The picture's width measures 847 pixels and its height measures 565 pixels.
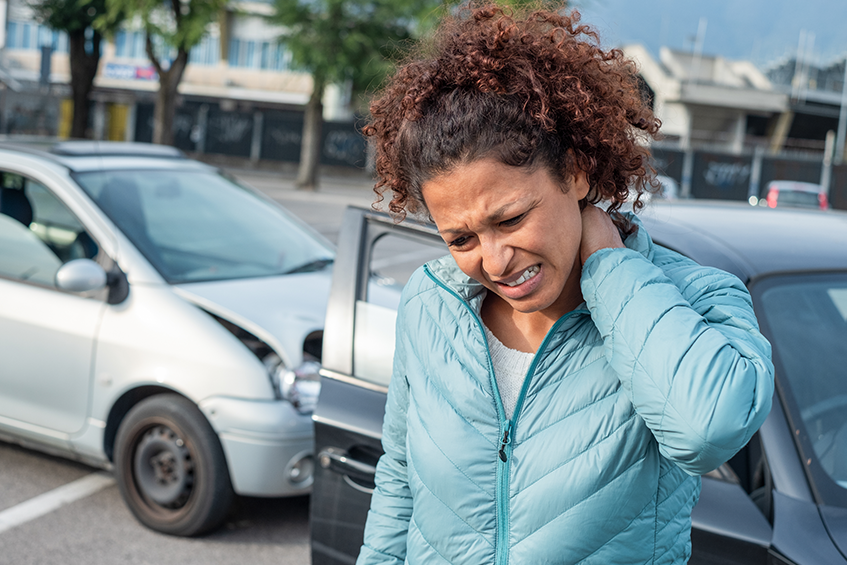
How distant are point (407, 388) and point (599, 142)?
596 millimetres

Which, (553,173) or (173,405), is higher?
(553,173)

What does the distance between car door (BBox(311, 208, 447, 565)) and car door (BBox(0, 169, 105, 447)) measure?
166cm

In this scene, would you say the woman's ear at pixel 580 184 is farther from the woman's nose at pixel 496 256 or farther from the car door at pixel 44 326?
the car door at pixel 44 326

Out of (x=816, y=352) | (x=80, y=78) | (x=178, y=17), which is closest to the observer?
(x=816, y=352)

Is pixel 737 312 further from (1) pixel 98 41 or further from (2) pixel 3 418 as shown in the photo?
(1) pixel 98 41

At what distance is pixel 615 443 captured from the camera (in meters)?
1.36

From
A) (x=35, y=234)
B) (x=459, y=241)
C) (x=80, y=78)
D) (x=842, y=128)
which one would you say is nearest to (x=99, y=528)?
(x=35, y=234)

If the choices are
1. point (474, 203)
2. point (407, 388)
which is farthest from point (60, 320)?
point (474, 203)

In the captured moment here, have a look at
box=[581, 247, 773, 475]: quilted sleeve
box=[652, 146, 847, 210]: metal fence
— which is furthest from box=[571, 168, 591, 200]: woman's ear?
box=[652, 146, 847, 210]: metal fence

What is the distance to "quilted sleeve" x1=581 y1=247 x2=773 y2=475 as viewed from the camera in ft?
3.99

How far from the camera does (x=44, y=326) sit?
4.07 m

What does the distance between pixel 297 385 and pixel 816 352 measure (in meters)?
2.15

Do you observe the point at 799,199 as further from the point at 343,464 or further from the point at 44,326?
the point at 343,464

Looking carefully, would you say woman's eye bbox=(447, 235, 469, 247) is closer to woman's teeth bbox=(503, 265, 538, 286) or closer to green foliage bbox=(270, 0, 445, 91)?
woman's teeth bbox=(503, 265, 538, 286)
